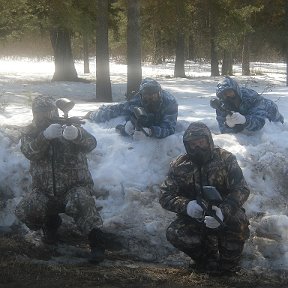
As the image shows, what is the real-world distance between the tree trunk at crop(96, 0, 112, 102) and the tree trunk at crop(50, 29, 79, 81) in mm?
6564

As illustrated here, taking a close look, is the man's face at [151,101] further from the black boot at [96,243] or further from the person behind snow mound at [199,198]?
the black boot at [96,243]

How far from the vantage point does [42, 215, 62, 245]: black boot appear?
538 centimetres

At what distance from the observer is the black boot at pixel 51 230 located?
5.38 m

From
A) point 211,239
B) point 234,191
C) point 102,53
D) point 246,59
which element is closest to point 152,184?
point 211,239

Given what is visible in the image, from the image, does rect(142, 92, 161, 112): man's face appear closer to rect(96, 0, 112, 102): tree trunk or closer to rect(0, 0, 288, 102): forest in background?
rect(0, 0, 288, 102): forest in background

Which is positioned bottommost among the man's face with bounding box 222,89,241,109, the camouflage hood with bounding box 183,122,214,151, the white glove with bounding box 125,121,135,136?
the white glove with bounding box 125,121,135,136

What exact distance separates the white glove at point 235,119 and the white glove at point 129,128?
1410mm

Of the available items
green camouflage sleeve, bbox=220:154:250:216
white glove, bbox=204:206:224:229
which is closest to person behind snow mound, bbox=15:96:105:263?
white glove, bbox=204:206:224:229

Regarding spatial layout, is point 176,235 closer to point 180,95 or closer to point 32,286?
point 32,286

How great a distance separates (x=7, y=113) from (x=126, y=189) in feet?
13.6

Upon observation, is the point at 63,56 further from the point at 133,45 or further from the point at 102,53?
the point at 133,45

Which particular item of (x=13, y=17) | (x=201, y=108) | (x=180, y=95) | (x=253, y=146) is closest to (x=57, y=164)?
(x=253, y=146)

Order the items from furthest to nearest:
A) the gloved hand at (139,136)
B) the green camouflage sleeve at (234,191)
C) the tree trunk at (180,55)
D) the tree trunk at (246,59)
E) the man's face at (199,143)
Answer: the tree trunk at (246,59) < the tree trunk at (180,55) < the gloved hand at (139,136) < the man's face at (199,143) < the green camouflage sleeve at (234,191)

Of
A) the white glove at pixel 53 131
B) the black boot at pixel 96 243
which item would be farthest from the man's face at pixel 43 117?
the black boot at pixel 96 243
